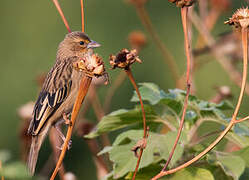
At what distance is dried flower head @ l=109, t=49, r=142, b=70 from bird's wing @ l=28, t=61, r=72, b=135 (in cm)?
105

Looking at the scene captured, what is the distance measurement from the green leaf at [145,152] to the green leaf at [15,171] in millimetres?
926

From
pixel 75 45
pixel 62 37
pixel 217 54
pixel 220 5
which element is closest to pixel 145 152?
pixel 75 45

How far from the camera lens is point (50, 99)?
8.19 feet

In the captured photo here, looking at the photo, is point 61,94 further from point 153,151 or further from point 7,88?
point 7,88

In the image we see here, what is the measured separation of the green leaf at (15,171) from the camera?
87 cm

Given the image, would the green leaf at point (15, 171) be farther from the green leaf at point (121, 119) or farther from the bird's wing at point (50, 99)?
the bird's wing at point (50, 99)

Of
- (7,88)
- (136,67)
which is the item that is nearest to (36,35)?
(7,88)

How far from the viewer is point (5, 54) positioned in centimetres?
978

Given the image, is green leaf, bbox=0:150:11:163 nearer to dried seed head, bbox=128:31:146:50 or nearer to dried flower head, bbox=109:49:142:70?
dried flower head, bbox=109:49:142:70

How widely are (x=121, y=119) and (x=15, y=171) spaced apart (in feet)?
4.11

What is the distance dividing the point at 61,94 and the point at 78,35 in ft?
2.22

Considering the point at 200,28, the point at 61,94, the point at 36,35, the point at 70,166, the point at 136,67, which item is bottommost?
the point at 70,166

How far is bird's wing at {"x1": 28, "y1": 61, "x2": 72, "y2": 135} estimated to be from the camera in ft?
8.07

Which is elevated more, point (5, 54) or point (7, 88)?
point (5, 54)
